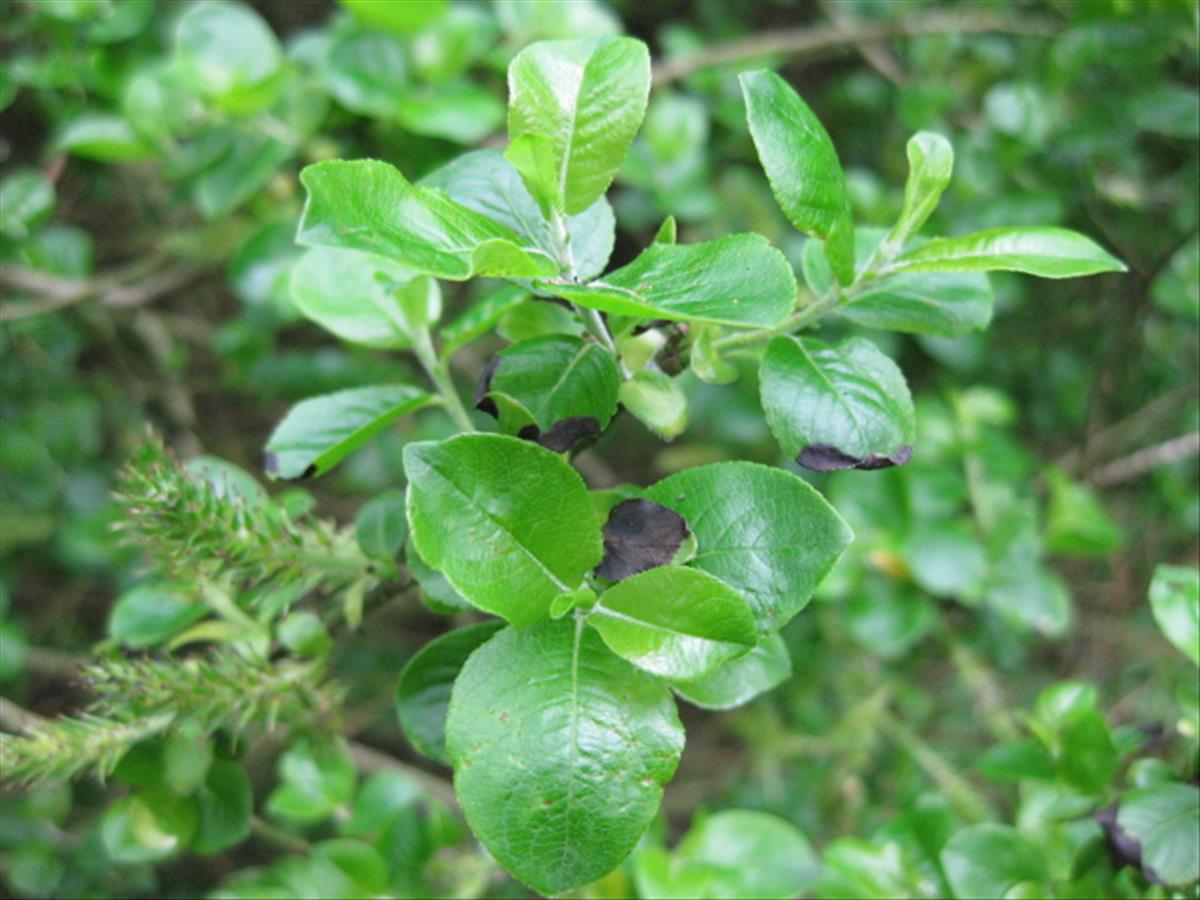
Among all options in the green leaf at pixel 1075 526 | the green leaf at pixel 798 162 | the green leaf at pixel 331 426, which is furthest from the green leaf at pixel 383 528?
the green leaf at pixel 1075 526

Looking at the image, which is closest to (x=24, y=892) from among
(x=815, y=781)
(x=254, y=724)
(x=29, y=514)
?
(x=254, y=724)

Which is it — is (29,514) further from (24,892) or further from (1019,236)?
(1019,236)

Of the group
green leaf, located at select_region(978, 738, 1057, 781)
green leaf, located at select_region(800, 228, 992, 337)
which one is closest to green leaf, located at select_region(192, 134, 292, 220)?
green leaf, located at select_region(800, 228, 992, 337)

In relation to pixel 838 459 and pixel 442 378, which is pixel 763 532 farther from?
pixel 442 378

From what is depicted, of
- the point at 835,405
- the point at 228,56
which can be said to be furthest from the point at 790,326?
the point at 228,56

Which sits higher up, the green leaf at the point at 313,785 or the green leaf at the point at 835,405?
the green leaf at the point at 835,405

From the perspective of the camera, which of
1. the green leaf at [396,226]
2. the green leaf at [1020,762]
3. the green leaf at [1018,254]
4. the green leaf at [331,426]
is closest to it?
the green leaf at [396,226]

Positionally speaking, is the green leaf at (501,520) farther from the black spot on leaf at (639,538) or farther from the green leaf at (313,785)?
the green leaf at (313,785)
